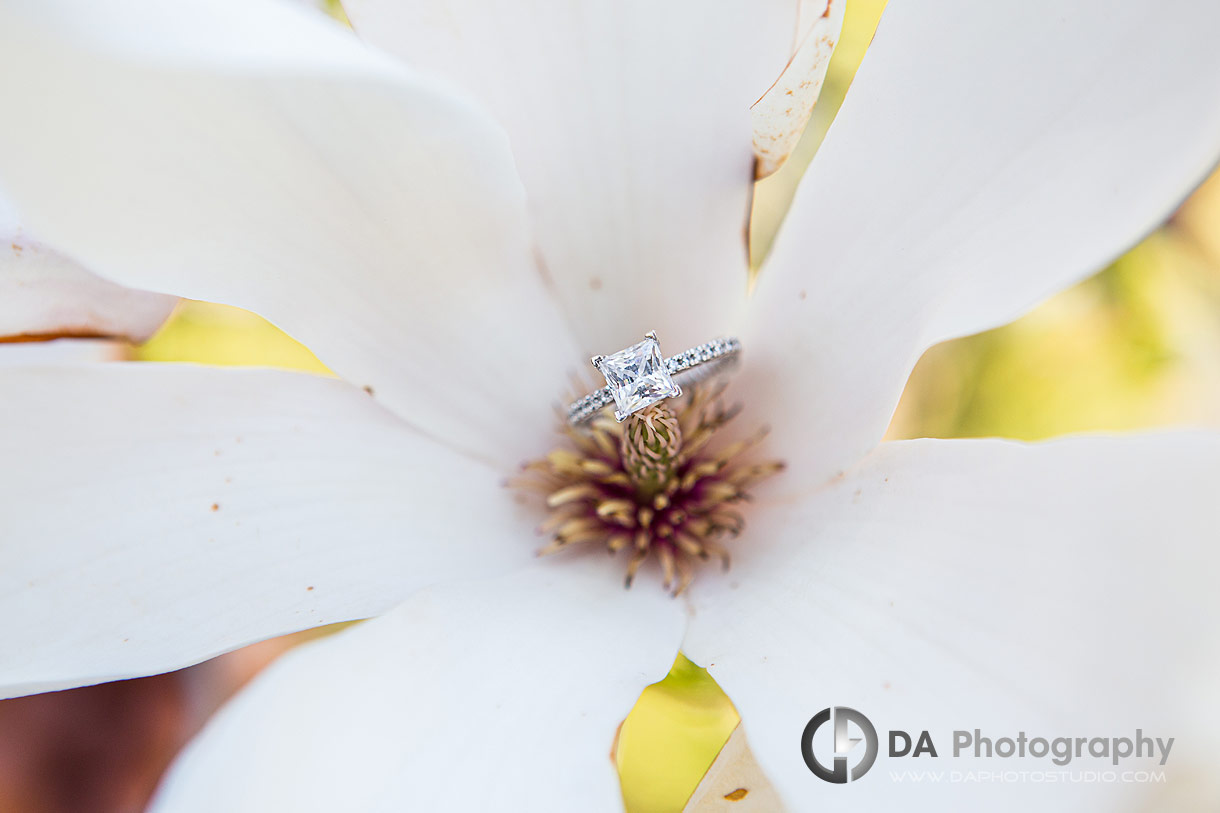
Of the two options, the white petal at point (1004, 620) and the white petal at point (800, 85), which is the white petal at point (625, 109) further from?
the white petal at point (1004, 620)

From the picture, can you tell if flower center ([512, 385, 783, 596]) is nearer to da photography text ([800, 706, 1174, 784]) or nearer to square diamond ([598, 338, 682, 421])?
square diamond ([598, 338, 682, 421])

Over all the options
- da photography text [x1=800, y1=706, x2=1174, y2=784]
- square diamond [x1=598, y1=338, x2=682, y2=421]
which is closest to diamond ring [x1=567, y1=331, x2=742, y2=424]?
square diamond [x1=598, y1=338, x2=682, y2=421]

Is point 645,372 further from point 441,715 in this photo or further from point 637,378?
point 441,715

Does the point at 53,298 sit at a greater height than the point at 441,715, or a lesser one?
greater

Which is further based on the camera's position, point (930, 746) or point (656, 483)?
point (656, 483)

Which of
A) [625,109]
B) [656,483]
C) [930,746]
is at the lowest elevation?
[930,746]

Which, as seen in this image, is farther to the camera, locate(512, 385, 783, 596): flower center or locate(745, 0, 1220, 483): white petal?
locate(512, 385, 783, 596): flower center

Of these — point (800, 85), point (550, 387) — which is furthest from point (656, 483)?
point (800, 85)
